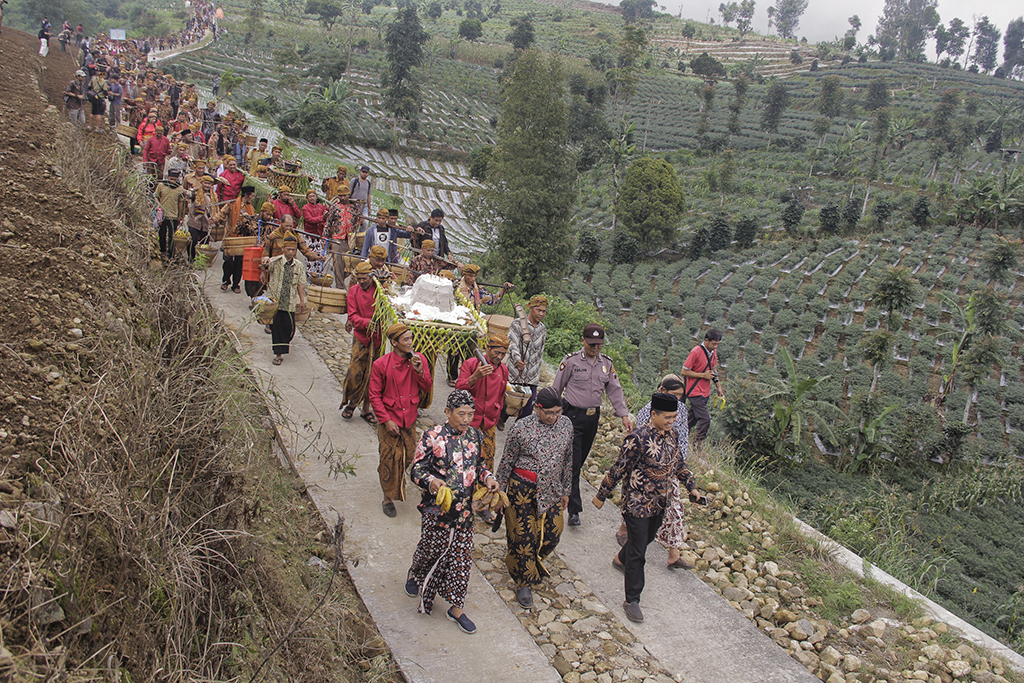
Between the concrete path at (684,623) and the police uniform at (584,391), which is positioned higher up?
the police uniform at (584,391)

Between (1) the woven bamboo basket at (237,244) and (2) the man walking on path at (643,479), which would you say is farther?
(1) the woven bamboo basket at (237,244)

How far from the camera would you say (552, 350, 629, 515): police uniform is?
208 inches

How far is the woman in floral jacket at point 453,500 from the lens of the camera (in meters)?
3.98

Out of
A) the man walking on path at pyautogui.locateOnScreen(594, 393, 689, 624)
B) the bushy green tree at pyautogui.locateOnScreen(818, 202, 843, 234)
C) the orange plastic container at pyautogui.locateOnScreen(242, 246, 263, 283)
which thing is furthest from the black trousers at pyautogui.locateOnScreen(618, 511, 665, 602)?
the bushy green tree at pyautogui.locateOnScreen(818, 202, 843, 234)

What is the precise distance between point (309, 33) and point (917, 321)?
64868 millimetres

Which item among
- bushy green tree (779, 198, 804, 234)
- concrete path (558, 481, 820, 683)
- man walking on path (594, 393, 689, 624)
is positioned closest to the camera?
concrete path (558, 481, 820, 683)

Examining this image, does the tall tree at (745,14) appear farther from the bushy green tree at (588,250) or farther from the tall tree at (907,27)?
the bushy green tree at (588,250)

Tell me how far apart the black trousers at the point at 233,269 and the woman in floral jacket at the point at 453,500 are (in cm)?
548

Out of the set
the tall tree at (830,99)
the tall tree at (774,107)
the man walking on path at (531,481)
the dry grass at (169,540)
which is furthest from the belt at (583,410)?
the tall tree at (830,99)

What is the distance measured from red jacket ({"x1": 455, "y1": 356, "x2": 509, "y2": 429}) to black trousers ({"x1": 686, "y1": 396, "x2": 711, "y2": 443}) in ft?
10.2

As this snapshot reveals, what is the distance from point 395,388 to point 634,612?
2.21m

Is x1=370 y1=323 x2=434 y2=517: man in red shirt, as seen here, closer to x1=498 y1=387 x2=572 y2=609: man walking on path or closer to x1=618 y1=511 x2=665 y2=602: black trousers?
x1=498 y1=387 x2=572 y2=609: man walking on path

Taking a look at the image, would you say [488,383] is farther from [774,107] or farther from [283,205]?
[774,107]

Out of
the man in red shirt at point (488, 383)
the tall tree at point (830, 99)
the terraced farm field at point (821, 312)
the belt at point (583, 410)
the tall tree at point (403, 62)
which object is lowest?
the terraced farm field at point (821, 312)
